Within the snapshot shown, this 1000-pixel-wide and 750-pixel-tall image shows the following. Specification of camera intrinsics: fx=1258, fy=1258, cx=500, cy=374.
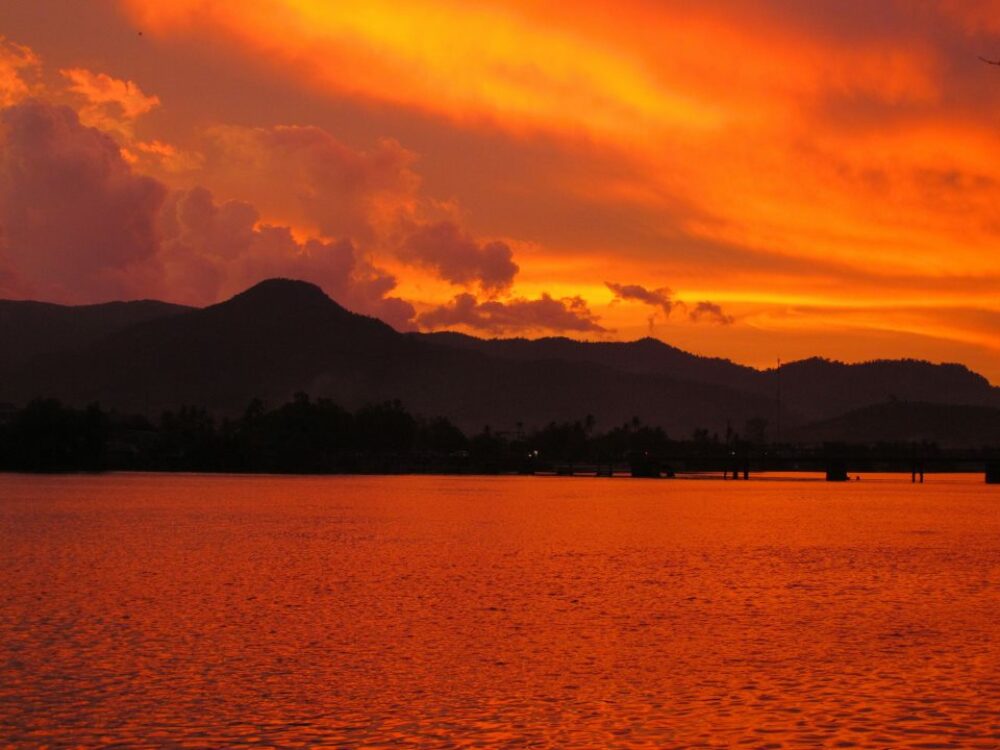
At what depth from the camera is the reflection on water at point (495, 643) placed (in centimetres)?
3177

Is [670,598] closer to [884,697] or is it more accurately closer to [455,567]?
[455,567]

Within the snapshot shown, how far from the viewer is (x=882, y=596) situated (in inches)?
2429

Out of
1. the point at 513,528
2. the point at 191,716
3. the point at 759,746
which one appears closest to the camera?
the point at 759,746

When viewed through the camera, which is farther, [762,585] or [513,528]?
[513,528]

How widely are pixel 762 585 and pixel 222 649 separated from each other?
109 feet

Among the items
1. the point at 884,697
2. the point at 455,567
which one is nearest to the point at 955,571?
the point at 455,567

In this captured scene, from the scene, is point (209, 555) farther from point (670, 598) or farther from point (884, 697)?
point (884, 697)

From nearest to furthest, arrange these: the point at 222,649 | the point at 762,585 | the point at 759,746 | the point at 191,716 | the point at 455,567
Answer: the point at 759,746
the point at 191,716
the point at 222,649
the point at 762,585
the point at 455,567

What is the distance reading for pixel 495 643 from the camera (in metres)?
45.4

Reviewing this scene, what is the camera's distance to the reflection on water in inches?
1251

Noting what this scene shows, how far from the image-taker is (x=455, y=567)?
76.5 metres

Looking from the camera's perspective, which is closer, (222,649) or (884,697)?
(884,697)

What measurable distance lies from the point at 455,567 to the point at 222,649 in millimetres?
33932

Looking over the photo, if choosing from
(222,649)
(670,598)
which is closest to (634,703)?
(222,649)
